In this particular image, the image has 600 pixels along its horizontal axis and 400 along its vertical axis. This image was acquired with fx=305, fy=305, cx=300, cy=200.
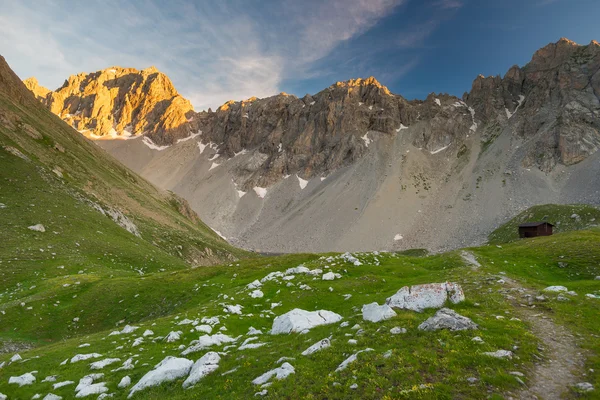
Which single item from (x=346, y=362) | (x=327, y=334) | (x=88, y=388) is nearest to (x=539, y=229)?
(x=327, y=334)

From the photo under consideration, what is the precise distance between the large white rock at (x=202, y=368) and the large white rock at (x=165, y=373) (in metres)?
0.54

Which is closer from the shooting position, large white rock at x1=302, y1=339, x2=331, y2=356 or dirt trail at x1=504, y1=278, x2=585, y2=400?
dirt trail at x1=504, y1=278, x2=585, y2=400

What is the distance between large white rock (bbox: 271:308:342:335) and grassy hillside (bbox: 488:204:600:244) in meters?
111

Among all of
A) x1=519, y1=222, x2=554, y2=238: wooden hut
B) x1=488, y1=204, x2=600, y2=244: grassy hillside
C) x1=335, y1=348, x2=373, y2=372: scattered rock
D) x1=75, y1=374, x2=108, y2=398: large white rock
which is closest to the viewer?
x1=335, y1=348, x2=373, y2=372: scattered rock

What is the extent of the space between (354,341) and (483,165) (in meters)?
207

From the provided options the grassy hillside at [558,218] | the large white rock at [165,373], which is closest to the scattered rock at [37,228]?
the large white rock at [165,373]

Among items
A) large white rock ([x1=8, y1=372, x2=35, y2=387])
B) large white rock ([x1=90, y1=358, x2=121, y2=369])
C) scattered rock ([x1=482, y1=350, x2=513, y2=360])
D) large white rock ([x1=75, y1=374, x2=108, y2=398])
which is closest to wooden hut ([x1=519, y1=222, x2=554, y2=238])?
scattered rock ([x1=482, y1=350, x2=513, y2=360])

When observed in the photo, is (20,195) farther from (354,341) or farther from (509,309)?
(509,309)

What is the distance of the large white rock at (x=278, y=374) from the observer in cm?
1280

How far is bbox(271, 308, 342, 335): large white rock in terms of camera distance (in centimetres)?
1995

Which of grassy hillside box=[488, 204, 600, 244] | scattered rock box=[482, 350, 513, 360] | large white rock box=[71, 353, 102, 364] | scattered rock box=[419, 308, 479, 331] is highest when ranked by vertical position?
scattered rock box=[419, 308, 479, 331]

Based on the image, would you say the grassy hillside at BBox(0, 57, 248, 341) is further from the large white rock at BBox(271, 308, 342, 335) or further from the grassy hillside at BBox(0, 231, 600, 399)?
the large white rock at BBox(271, 308, 342, 335)

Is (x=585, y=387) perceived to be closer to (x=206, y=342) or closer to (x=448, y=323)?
(x=448, y=323)

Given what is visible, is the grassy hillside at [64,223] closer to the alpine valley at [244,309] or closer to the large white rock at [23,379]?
the alpine valley at [244,309]
